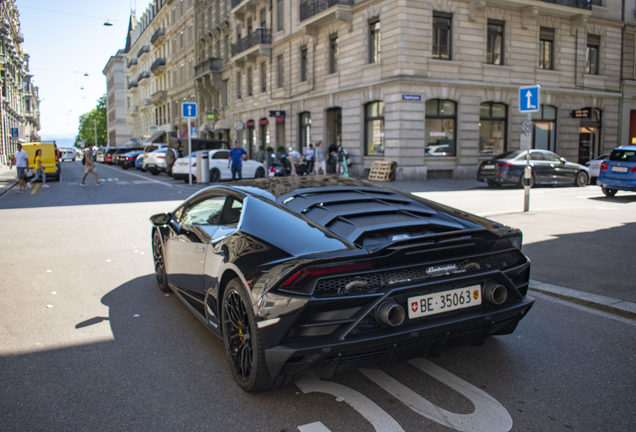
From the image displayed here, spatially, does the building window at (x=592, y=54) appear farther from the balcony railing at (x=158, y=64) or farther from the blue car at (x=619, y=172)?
the balcony railing at (x=158, y=64)

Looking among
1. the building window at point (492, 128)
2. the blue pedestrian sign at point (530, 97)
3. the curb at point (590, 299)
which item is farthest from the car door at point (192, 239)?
the building window at point (492, 128)

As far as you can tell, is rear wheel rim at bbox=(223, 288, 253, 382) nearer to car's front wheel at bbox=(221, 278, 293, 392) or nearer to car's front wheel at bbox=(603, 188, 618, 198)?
car's front wheel at bbox=(221, 278, 293, 392)

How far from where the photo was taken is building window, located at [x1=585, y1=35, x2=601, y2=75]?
28938mm

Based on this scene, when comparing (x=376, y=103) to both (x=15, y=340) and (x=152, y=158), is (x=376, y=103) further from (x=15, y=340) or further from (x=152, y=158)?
(x=15, y=340)

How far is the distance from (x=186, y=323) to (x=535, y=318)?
299cm

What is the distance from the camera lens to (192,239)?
14.6ft

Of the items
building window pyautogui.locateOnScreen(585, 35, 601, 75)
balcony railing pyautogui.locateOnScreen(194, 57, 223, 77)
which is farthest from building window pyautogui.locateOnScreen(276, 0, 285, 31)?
building window pyautogui.locateOnScreen(585, 35, 601, 75)

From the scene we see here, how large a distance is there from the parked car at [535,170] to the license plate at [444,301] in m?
17.7

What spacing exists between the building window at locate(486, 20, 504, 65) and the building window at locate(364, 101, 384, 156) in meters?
5.67

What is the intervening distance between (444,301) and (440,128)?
22.6 meters

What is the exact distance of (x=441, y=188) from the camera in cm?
2073

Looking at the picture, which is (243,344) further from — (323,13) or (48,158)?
(48,158)

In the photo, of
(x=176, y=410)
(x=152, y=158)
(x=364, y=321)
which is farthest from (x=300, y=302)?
(x=152, y=158)

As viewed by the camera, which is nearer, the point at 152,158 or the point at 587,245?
the point at 587,245
